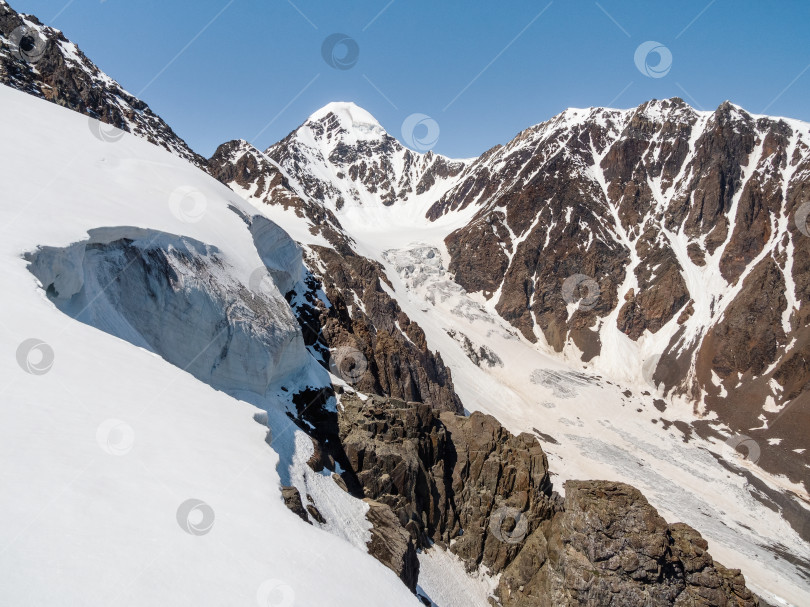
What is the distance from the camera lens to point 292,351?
27.8m

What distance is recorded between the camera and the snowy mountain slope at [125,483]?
640 centimetres

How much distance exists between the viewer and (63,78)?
85.6 metres

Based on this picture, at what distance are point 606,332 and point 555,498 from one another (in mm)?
76411

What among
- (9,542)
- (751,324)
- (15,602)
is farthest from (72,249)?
(751,324)
